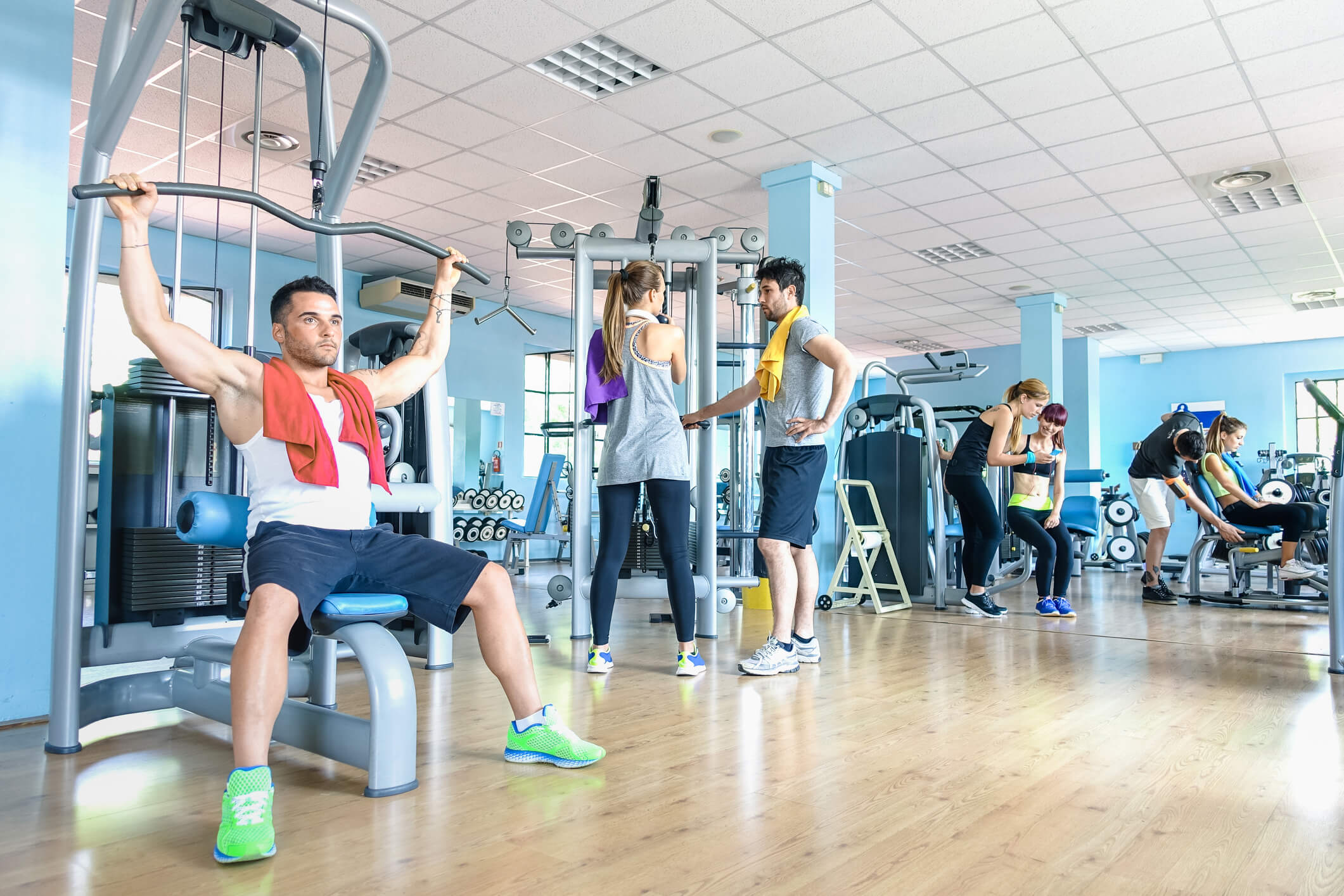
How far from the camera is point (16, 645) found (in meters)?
2.34

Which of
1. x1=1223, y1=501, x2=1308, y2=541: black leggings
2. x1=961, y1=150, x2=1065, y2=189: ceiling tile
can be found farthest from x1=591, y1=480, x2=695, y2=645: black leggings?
x1=961, y1=150, x2=1065, y2=189: ceiling tile

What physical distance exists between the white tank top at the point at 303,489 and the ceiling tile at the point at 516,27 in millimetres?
2774

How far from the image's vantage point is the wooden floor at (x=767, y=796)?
4.53ft

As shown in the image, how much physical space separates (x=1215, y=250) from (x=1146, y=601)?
3.60m

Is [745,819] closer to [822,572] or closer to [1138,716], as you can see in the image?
[1138,716]

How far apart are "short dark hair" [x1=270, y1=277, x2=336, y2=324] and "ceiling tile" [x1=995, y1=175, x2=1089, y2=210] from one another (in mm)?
5362

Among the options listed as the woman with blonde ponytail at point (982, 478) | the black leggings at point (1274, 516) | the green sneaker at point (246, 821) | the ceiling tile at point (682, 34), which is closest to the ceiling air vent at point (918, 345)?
the black leggings at point (1274, 516)

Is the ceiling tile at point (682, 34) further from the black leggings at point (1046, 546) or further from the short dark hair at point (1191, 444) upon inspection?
the short dark hair at point (1191, 444)

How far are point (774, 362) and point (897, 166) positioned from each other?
318 cm

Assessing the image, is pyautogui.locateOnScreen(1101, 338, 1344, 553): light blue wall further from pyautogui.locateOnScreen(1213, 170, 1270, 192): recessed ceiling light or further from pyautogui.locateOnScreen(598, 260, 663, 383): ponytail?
pyautogui.locateOnScreen(598, 260, 663, 383): ponytail

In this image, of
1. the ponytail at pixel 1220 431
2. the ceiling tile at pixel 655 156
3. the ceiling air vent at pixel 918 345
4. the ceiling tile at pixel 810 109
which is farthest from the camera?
the ceiling air vent at pixel 918 345

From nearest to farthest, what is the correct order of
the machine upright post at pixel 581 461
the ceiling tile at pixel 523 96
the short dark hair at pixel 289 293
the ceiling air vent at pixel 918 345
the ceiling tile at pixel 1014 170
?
the short dark hair at pixel 289 293 → the machine upright post at pixel 581 461 → the ceiling tile at pixel 523 96 → the ceiling tile at pixel 1014 170 → the ceiling air vent at pixel 918 345

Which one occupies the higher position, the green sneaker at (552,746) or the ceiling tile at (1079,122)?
the ceiling tile at (1079,122)

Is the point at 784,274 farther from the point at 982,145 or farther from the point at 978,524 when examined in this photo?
the point at 982,145
